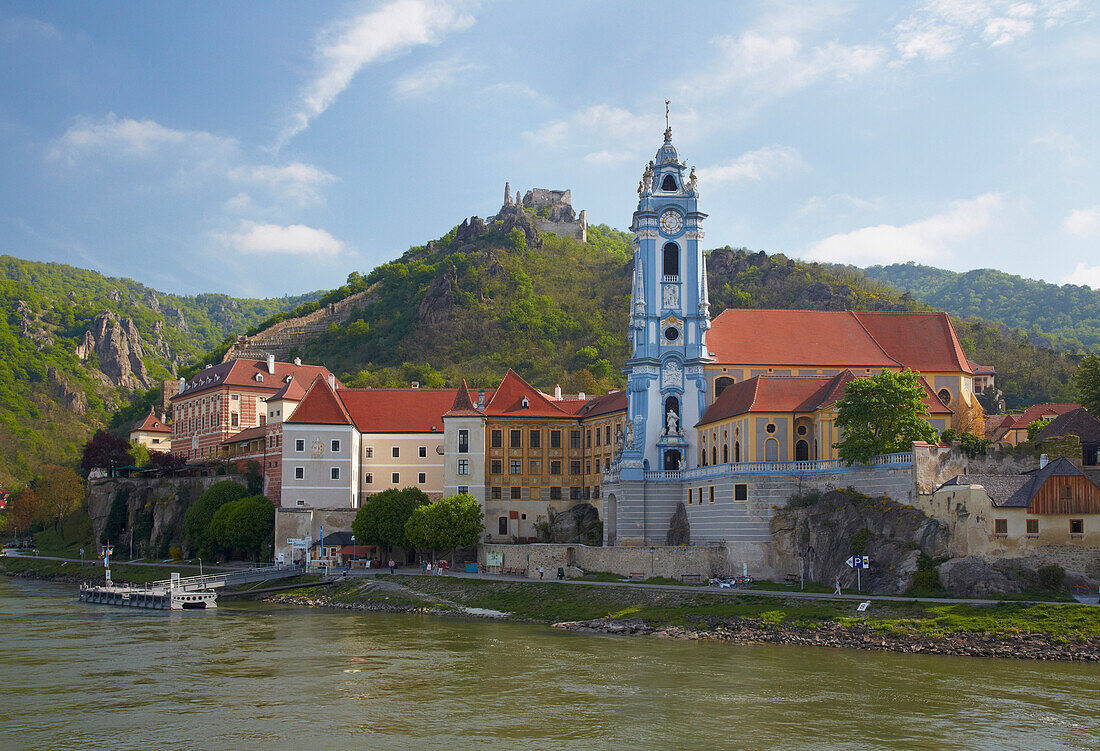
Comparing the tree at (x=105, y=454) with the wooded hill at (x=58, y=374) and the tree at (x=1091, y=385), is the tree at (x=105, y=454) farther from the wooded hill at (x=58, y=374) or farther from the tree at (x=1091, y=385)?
the tree at (x=1091, y=385)

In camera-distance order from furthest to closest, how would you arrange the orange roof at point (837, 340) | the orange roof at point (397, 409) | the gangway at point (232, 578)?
the orange roof at point (397, 409)
the orange roof at point (837, 340)
the gangway at point (232, 578)

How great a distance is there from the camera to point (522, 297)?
506 feet

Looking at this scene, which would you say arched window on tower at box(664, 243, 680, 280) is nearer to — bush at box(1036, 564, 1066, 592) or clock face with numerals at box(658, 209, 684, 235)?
clock face with numerals at box(658, 209, 684, 235)

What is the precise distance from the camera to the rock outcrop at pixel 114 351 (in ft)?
599

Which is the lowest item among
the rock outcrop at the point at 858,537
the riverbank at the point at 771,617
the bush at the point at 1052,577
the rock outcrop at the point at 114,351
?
the riverbank at the point at 771,617

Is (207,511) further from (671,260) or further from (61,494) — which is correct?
(671,260)

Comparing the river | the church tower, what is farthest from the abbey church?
the river

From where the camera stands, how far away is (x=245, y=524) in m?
79.2

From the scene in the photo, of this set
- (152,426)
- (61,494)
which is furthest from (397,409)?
(152,426)

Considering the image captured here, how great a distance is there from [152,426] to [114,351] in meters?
62.0

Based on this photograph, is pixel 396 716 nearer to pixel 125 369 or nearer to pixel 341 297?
pixel 341 297

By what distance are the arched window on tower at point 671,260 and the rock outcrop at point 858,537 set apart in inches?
818

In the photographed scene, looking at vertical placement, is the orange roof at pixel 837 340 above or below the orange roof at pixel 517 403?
above

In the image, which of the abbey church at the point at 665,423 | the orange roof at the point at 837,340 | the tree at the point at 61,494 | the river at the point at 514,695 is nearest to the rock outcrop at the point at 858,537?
the abbey church at the point at 665,423
